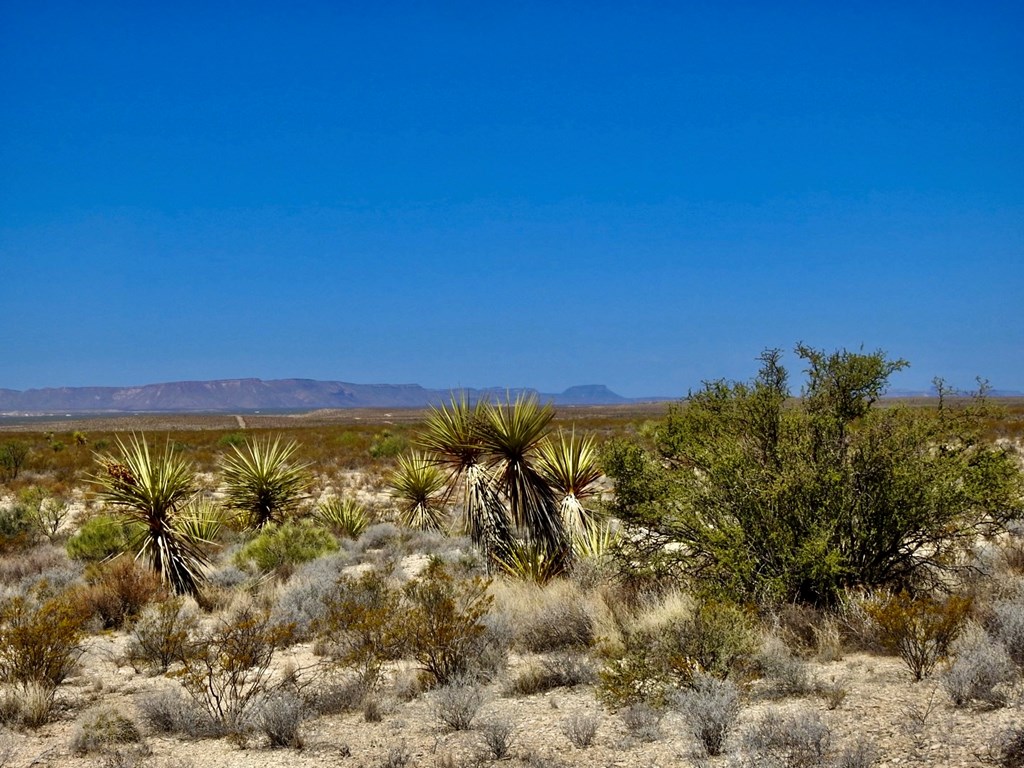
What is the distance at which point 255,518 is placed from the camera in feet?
50.2

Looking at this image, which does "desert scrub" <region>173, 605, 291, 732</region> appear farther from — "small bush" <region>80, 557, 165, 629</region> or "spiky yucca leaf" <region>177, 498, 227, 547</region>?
"spiky yucca leaf" <region>177, 498, 227, 547</region>

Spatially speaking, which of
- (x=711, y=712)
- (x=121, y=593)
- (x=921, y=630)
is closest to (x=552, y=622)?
(x=711, y=712)

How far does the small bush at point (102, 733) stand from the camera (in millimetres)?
5872

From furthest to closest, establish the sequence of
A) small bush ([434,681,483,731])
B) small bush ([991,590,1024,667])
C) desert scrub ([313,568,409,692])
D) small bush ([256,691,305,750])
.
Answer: desert scrub ([313,568,409,692]) < small bush ([991,590,1024,667]) < small bush ([434,681,483,731]) < small bush ([256,691,305,750])

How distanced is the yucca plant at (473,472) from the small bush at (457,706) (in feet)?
14.8

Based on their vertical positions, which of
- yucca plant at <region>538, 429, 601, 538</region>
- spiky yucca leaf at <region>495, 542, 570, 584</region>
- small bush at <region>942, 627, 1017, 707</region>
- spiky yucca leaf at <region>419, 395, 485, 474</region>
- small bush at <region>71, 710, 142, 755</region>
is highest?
spiky yucca leaf at <region>419, 395, 485, 474</region>

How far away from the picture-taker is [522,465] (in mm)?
10898

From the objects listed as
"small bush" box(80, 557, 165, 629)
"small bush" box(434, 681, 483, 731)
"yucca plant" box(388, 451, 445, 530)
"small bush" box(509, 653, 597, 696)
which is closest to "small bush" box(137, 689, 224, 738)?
"small bush" box(434, 681, 483, 731)

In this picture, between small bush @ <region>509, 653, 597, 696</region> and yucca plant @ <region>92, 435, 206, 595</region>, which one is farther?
yucca plant @ <region>92, 435, 206, 595</region>

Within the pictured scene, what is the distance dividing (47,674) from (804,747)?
626 centimetres

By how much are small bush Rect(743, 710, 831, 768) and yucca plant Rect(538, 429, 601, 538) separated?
5815 mm

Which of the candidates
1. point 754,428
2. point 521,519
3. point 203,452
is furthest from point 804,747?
point 203,452

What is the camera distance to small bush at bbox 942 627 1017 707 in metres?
5.38

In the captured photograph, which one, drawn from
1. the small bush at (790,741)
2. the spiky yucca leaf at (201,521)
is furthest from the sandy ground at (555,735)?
the spiky yucca leaf at (201,521)
